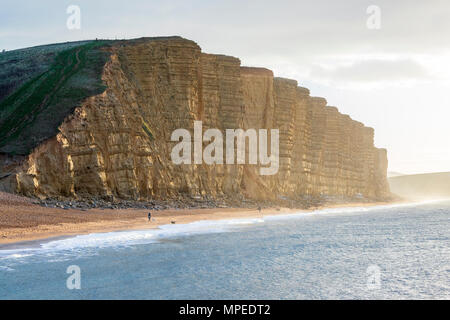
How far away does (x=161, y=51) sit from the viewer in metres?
59.6

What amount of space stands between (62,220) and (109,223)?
11.4 ft

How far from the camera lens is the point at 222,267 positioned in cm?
2397

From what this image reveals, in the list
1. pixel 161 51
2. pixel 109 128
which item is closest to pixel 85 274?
pixel 109 128

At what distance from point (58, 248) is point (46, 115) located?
76.7 feet

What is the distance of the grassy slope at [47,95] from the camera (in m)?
44.7

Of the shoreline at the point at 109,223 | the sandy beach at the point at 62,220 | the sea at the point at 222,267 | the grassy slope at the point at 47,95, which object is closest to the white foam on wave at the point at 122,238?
the sea at the point at 222,267

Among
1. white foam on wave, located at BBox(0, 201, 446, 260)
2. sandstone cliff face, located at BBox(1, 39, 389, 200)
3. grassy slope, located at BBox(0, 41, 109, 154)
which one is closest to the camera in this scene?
white foam on wave, located at BBox(0, 201, 446, 260)

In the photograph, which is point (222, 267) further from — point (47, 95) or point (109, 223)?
point (47, 95)

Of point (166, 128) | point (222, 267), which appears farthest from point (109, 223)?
point (166, 128)

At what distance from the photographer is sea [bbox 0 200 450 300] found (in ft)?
61.9

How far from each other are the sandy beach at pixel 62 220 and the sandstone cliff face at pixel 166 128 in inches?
164

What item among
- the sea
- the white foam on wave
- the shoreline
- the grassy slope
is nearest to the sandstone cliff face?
the grassy slope

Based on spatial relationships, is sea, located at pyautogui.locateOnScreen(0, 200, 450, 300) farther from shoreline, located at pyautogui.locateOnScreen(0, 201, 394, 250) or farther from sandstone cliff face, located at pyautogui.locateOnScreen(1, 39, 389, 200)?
sandstone cliff face, located at pyautogui.locateOnScreen(1, 39, 389, 200)
